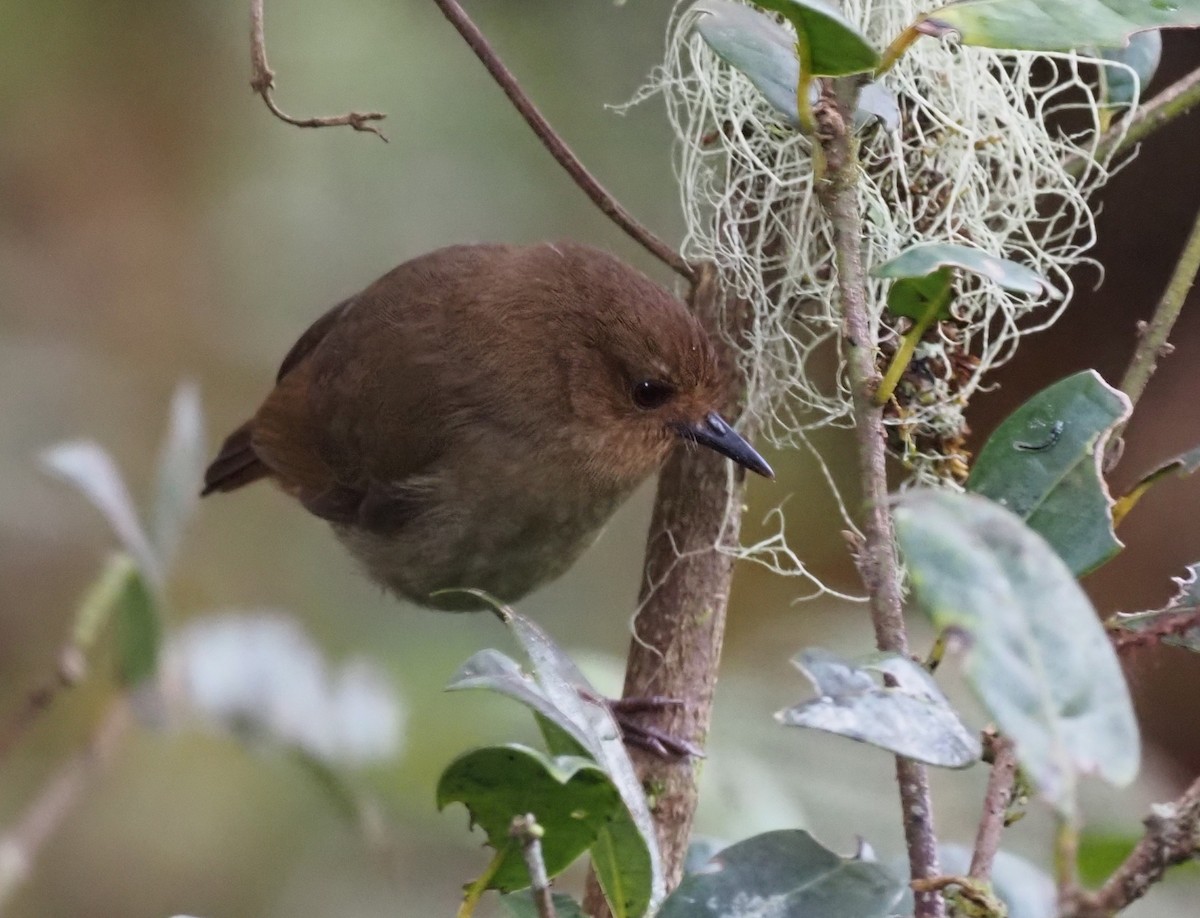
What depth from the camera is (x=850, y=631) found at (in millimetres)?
2521

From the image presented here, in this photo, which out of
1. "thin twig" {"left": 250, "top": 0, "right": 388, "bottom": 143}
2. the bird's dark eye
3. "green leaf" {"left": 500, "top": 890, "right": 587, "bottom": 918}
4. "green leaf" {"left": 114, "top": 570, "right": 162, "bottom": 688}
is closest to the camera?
"green leaf" {"left": 500, "top": 890, "right": 587, "bottom": 918}

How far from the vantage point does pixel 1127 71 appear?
160cm

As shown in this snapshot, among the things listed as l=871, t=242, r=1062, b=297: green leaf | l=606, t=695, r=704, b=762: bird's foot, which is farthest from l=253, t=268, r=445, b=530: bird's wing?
l=871, t=242, r=1062, b=297: green leaf

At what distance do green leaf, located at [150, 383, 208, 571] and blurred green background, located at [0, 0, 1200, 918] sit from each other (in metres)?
1.44

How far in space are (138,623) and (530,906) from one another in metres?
0.57

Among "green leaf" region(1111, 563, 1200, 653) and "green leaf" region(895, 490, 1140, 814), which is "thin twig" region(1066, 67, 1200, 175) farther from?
"green leaf" region(895, 490, 1140, 814)

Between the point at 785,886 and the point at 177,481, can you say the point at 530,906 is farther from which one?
the point at 177,481

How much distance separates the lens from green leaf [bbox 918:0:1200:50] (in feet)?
3.45

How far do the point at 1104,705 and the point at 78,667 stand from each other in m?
0.92

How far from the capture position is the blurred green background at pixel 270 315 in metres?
3.77

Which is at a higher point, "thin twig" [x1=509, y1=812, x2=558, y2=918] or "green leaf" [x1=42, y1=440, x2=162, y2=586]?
"thin twig" [x1=509, y1=812, x2=558, y2=918]

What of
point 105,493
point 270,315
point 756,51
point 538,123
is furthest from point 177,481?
point 270,315

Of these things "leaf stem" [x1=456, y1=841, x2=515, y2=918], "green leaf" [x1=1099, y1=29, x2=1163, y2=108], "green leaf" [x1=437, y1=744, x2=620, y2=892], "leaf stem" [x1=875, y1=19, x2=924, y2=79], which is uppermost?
"leaf stem" [x1=875, y1=19, x2=924, y2=79]

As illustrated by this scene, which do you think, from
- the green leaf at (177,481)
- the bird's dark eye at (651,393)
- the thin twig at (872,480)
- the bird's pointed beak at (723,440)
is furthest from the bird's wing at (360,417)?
the thin twig at (872,480)
